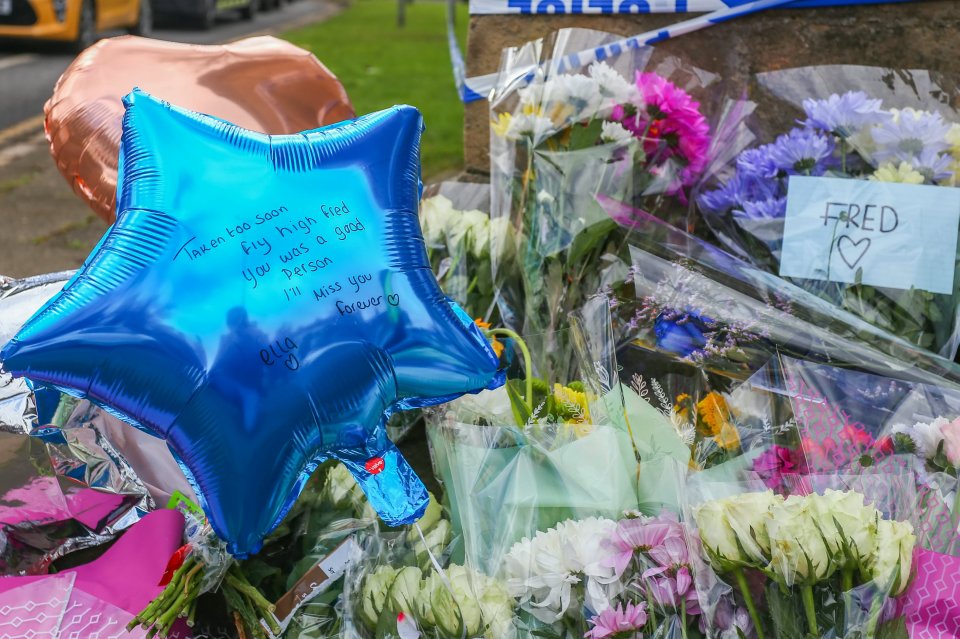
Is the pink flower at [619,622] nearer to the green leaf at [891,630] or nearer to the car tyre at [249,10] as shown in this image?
the green leaf at [891,630]

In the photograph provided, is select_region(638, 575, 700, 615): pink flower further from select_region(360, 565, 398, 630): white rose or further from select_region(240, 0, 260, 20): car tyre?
select_region(240, 0, 260, 20): car tyre

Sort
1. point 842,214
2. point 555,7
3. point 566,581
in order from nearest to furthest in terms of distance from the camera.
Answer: point 566,581, point 842,214, point 555,7

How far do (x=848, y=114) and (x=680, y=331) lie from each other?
0.65 m

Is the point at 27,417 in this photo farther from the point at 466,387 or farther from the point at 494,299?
the point at 494,299

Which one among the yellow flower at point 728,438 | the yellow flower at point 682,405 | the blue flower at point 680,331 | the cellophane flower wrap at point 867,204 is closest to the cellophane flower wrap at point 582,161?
the cellophane flower wrap at point 867,204

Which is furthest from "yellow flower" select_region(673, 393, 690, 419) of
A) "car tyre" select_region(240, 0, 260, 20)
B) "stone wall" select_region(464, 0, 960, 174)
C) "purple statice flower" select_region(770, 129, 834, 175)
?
"car tyre" select_region(240, 0, 260, 20)

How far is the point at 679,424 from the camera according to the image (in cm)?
135

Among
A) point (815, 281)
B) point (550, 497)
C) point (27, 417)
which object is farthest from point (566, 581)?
point (815, 281)

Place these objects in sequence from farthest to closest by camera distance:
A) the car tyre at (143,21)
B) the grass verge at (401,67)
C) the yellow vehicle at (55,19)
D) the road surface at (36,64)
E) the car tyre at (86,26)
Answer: the car tyre at (143,21) → the car tyre at (86,26) → the yellow vehicle at (55,19) → the road surface at (36,64) → the grass verge at (401,67)

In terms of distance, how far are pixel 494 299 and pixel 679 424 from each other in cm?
56

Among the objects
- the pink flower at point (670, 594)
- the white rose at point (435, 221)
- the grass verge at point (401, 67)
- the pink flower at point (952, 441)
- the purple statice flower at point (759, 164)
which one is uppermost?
the purple statice flower at point (759, 164)

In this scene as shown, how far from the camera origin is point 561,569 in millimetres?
1070

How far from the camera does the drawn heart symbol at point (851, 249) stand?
168cm

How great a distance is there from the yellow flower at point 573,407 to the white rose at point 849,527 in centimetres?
35
